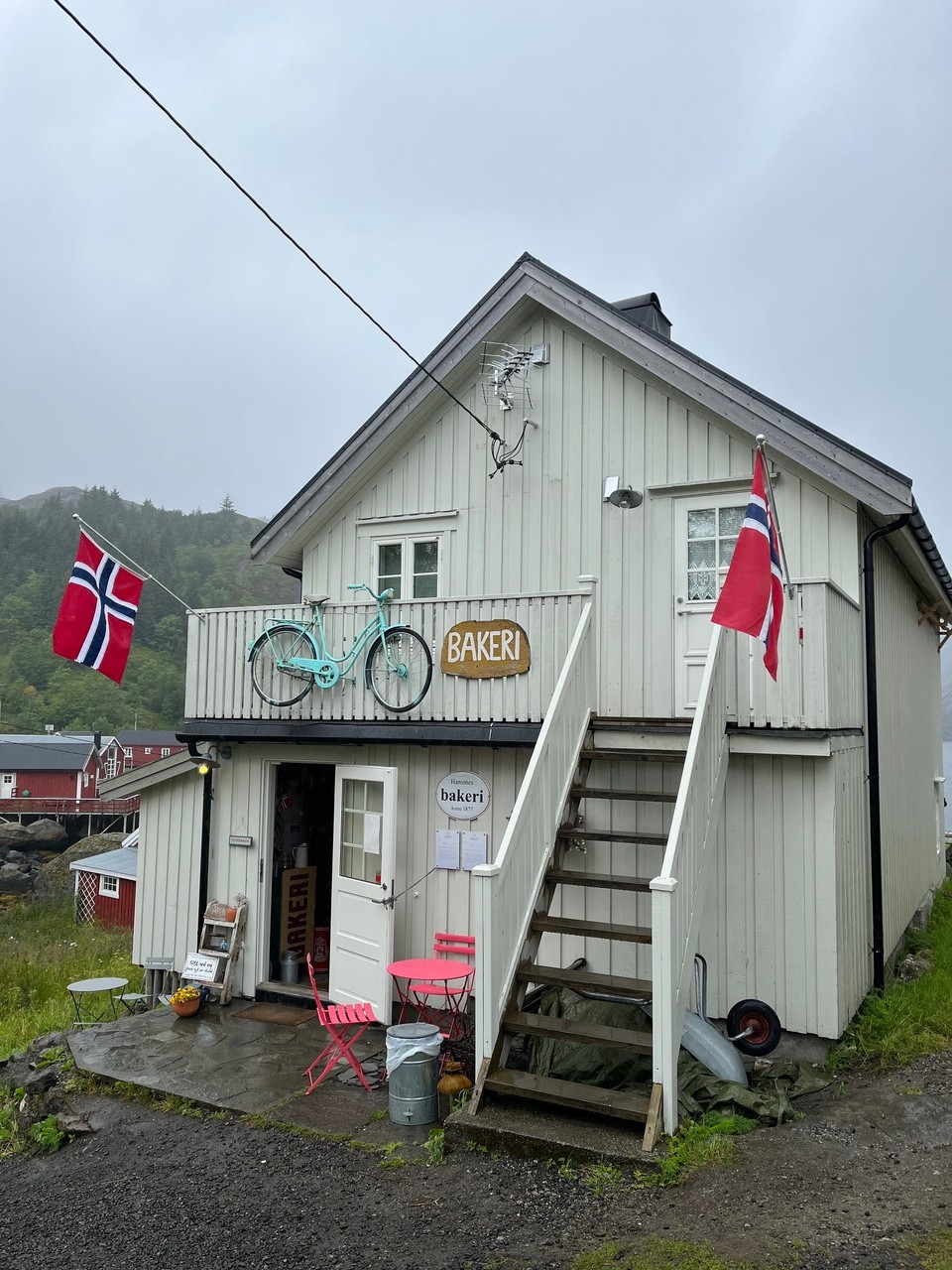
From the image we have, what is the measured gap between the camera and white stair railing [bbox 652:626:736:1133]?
568 cm

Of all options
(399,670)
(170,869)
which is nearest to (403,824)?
(399,670)

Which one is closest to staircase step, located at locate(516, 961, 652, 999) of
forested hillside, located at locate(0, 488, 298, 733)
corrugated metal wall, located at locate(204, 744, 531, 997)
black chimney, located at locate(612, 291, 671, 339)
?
corrugated metal wall, located at locate(204, 744, 531, 997)

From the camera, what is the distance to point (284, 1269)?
4684 millimetres

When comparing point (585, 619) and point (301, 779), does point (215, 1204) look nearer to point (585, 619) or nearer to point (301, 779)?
point (585, 619)

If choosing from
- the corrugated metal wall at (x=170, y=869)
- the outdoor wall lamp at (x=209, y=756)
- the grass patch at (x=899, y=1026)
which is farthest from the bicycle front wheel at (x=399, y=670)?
the grass patch at (x=899, y=1026)

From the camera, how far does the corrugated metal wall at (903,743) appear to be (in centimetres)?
991

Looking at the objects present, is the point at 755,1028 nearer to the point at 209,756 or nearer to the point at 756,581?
the point at 756,581

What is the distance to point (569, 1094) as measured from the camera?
19.1 feet

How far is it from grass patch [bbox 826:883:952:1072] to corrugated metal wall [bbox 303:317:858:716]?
3.04 m

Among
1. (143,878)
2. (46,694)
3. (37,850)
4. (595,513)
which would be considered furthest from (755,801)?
(46,694)

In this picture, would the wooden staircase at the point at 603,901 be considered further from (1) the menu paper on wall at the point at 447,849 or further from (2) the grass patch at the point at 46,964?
(2) the grass patch at the point at 46,964

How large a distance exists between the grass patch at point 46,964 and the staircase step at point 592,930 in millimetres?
6840

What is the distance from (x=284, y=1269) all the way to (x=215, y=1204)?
932mm

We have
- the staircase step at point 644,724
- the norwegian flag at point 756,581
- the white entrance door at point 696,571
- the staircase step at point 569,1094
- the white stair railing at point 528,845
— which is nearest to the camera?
the staircase step at point 569,1094
